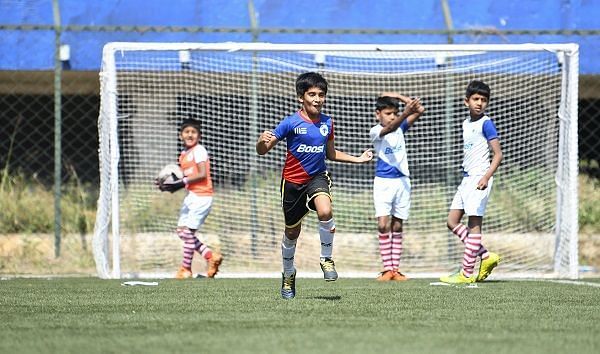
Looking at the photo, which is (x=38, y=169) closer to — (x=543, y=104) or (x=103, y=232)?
(x=103, y=232)

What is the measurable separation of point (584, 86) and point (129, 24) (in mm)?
6179

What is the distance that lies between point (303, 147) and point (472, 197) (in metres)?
2.72

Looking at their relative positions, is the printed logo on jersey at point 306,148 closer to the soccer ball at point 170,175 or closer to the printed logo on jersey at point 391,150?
the printed logo on jersey at point 391,150

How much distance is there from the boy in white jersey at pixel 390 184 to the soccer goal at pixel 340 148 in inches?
59.7

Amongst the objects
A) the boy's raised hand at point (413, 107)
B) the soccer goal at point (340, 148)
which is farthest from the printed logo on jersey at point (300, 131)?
the soccer goal at point (340, 148)

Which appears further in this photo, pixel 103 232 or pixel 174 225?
pixel 174 225

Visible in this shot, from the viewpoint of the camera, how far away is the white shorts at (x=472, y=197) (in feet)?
33.8

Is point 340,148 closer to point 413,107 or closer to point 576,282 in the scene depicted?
point 413,107

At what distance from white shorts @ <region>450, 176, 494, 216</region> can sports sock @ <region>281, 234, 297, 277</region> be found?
2.62 m

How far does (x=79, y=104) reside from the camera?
51.7ft

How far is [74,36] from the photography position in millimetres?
14078

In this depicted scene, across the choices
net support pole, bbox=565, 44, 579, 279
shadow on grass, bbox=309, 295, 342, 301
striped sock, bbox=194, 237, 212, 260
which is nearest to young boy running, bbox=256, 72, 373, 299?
shadow on grass, bbox=309, 295, 342, 301

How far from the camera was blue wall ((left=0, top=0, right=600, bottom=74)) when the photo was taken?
46.1ft

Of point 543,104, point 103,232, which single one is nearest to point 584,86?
point 543,104
